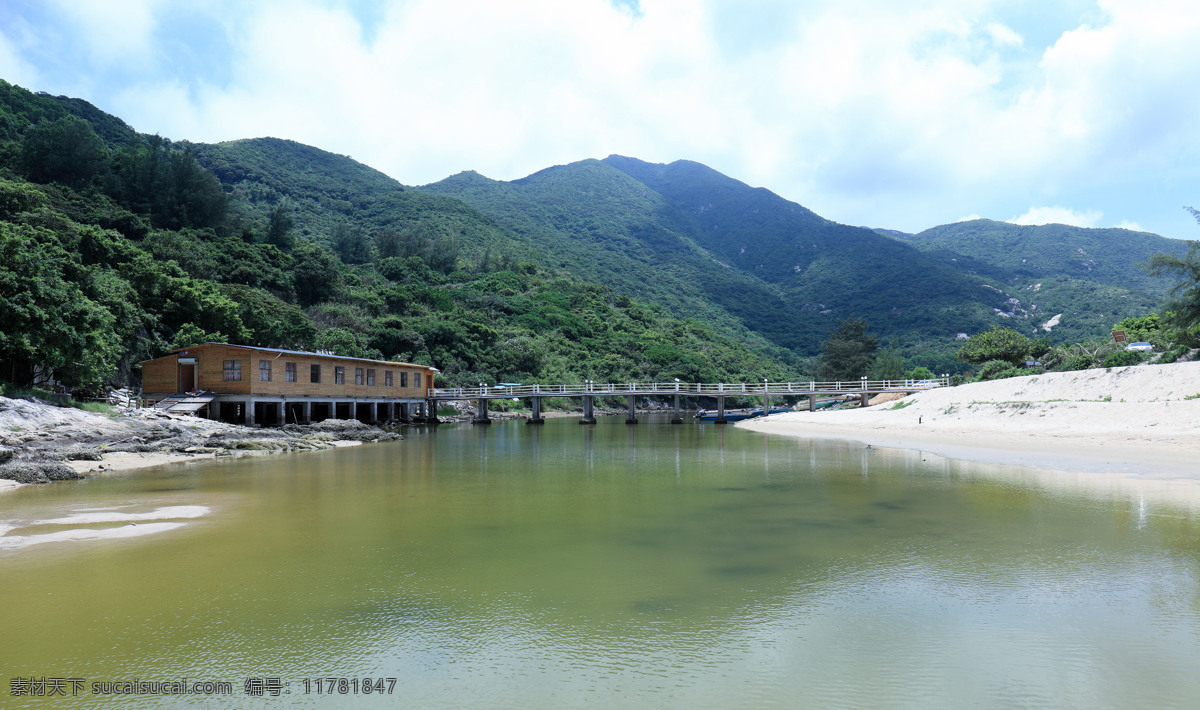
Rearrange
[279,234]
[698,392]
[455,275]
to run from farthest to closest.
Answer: [455,275]
[279,234]
[698,392]

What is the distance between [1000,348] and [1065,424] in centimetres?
2312

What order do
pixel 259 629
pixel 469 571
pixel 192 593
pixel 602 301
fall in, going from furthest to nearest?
1. pixel 602 301
2. pixel 469 571
3. pixel 192 593
4. pixel 259 629

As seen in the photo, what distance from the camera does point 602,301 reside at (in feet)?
334

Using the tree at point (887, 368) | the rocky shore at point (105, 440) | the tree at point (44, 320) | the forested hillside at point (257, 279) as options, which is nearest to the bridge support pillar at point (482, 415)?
the forested hillside at point (257, 279)

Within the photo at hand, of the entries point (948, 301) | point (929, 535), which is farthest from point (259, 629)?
point (948, 301)

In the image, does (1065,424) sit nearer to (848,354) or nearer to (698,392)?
(698,392)

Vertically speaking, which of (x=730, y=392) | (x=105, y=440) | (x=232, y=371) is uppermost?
(x=232, y=371)

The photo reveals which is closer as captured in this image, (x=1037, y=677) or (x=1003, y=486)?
(x=1037, y=677)

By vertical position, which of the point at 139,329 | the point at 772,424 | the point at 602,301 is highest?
the point at 602,301

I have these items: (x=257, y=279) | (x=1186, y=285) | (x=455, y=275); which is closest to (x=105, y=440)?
(x=257, y=279)

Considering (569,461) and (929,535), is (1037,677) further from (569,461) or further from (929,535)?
(569,461)

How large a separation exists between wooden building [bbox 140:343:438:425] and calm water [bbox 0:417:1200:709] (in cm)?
1914

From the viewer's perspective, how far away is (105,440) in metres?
21.1

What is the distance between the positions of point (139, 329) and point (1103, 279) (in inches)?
6561
